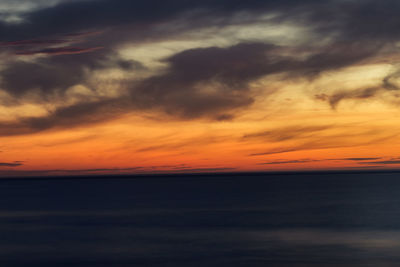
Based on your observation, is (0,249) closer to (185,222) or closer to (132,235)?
(132,235)

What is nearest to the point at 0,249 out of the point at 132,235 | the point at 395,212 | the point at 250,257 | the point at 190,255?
the point at 132,235

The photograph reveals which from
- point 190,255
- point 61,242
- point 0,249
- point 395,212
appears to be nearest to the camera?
point 190,255

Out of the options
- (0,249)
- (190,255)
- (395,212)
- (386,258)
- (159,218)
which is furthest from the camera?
(395,212)

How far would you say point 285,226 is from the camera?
33.3m

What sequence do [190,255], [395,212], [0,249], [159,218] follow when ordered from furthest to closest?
1. [395,212]
2. [159,218]
3. [0,249]
4. [190,255]

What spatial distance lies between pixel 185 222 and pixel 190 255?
44.7ft

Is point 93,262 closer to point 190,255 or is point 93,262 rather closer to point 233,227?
point 190,255

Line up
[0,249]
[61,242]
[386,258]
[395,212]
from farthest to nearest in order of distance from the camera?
[395,212] → [61,242] → [0,249] → [386,258]

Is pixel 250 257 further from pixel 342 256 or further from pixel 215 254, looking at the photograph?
pixel 342 256

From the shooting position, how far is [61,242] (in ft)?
89.8

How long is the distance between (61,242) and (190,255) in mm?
7862

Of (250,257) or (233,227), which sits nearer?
(250,257)

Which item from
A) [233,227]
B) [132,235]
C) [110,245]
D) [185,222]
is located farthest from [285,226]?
[110,245]

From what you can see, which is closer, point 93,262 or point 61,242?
point 93,262
